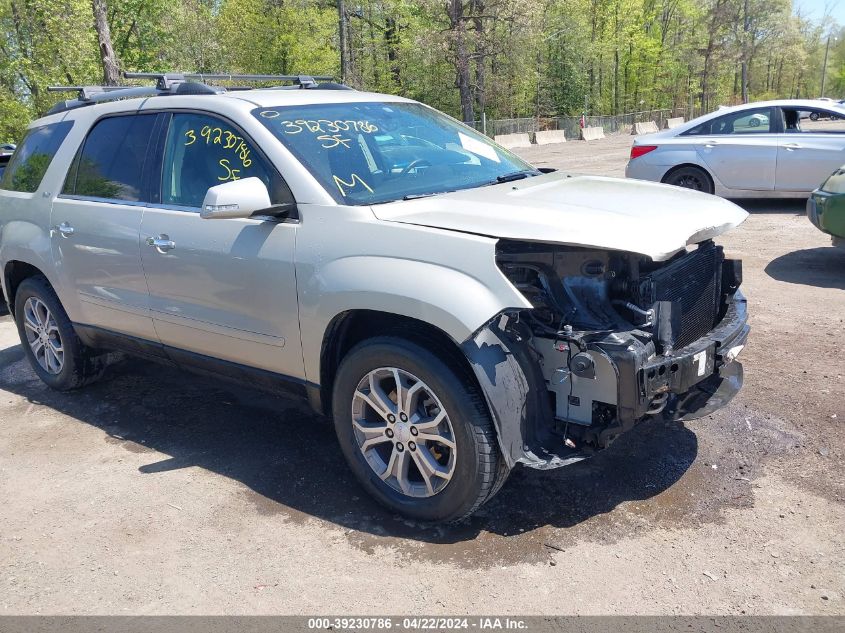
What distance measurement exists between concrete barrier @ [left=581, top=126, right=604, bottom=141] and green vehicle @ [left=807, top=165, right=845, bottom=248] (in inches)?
1457

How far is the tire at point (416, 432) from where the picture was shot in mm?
3227

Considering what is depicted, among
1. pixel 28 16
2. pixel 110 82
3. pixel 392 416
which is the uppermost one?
pixel 28 16

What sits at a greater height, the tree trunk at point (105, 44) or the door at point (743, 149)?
the tree trunk at point (105, 44)

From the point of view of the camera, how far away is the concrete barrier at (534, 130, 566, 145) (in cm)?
3938

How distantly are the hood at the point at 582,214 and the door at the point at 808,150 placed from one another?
7.51m

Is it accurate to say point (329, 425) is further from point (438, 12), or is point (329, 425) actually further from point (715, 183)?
point (438, 12)

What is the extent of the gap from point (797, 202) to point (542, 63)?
48.6 metres

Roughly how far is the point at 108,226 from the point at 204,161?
34.6 inches

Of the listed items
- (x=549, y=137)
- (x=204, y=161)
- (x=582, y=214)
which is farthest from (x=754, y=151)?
(x=549, y=137)

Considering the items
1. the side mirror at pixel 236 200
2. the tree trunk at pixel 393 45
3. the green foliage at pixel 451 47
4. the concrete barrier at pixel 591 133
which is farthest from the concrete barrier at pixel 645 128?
the side mirror at pixel 236 200

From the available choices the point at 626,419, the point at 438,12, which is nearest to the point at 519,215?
the point at 626,419

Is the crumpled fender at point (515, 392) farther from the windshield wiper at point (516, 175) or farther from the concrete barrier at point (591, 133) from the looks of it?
the concrete barrier at point (591, 133)

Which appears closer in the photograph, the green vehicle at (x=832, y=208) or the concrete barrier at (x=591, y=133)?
the green vehicle at (x=832, y=208)

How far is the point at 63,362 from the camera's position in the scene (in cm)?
545
